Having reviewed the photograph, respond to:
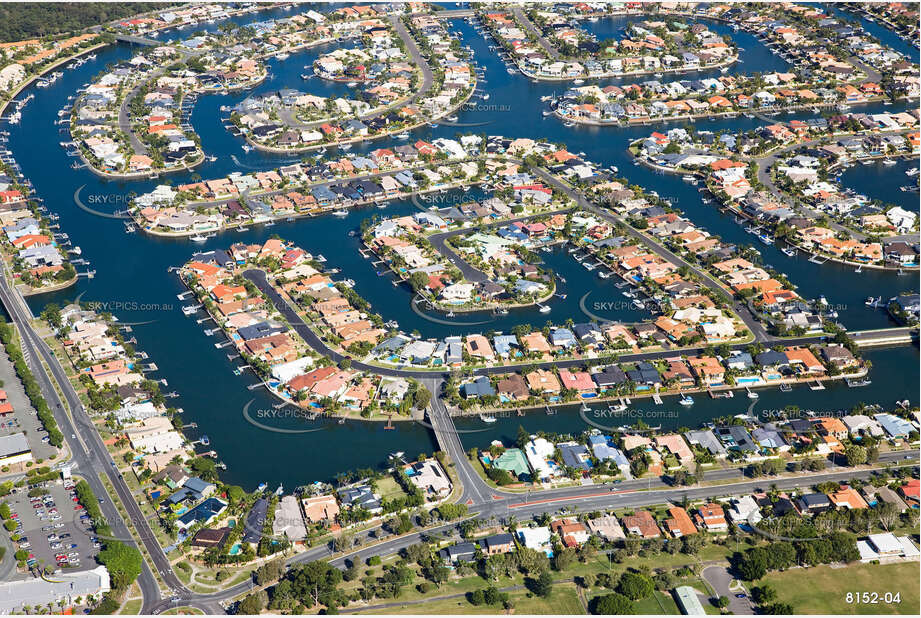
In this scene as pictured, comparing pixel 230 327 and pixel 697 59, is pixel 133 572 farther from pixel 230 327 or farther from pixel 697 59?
pixel 697 59

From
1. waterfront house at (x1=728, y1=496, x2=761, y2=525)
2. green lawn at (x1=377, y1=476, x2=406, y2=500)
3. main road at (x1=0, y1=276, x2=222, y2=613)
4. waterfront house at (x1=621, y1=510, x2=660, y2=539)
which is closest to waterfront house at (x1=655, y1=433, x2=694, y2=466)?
waterfront house at (x1=728, y1=496, x2=761, y2=525)

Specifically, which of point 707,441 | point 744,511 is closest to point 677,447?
point 707,441

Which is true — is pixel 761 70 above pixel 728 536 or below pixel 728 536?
below

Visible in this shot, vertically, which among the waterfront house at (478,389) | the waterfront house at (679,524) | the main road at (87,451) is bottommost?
the waterfront house at (679,524)

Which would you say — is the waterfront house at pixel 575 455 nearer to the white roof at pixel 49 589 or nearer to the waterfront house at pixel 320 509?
the waterfront house at pixel 320 509

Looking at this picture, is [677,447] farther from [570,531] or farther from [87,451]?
[87,451]

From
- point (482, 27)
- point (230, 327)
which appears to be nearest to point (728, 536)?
point (230, 327)

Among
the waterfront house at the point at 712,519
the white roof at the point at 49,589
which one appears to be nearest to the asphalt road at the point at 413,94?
the white roof at the point at 49,589
